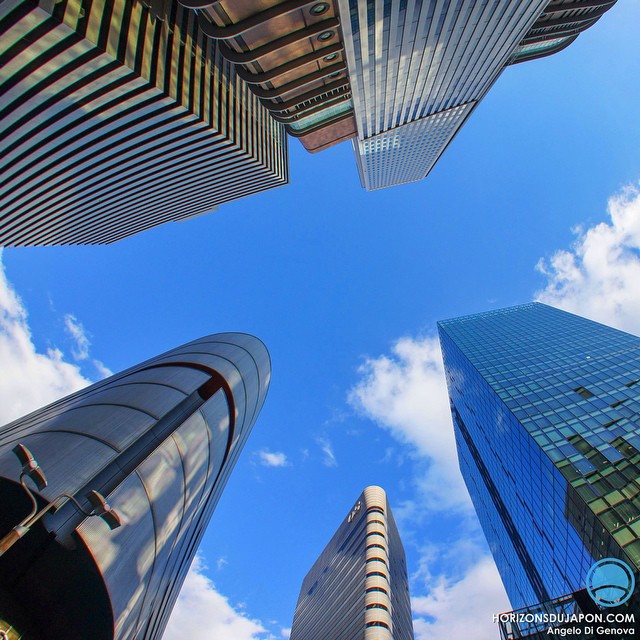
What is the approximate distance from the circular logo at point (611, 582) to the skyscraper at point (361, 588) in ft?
81.3

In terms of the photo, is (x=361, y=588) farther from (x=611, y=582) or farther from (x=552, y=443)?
(x=552, y=443)

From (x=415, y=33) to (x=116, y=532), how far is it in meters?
47.9

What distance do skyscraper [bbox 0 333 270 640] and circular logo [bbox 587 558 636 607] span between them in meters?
27.0

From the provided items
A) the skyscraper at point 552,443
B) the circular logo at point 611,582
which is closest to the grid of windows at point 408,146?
the skyscraper at point 552,443

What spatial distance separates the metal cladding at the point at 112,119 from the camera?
66.6 ft

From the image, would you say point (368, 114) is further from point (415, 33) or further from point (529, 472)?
point (529, 472)

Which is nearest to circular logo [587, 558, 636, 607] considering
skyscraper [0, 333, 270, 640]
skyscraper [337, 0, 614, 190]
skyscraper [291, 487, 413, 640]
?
skyscraper [291, 487, 413, 640]

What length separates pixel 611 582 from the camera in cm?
2066

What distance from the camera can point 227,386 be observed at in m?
21.5

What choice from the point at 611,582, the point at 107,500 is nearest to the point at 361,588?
the point at 611,582

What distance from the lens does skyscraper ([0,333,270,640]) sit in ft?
32.8

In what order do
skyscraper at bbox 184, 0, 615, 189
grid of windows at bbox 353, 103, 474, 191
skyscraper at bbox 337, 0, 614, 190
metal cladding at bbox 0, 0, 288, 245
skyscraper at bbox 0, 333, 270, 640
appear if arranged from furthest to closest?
grid of windows at bbox 353, 103, 474, 191
skyscraper at bbox 337, 0, 614, 190
skyscraper at bbox 184, 0, 615, 189
metal cladding at bbox 0, 0, 288, 245
skyscraper at bbox 0, 333, 270, 640

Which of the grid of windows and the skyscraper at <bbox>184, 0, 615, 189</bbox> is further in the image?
the grid of windows

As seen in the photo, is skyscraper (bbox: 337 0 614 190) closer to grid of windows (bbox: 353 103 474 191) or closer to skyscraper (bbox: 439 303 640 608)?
grid of windows (bbox: 353 103 474 191)
